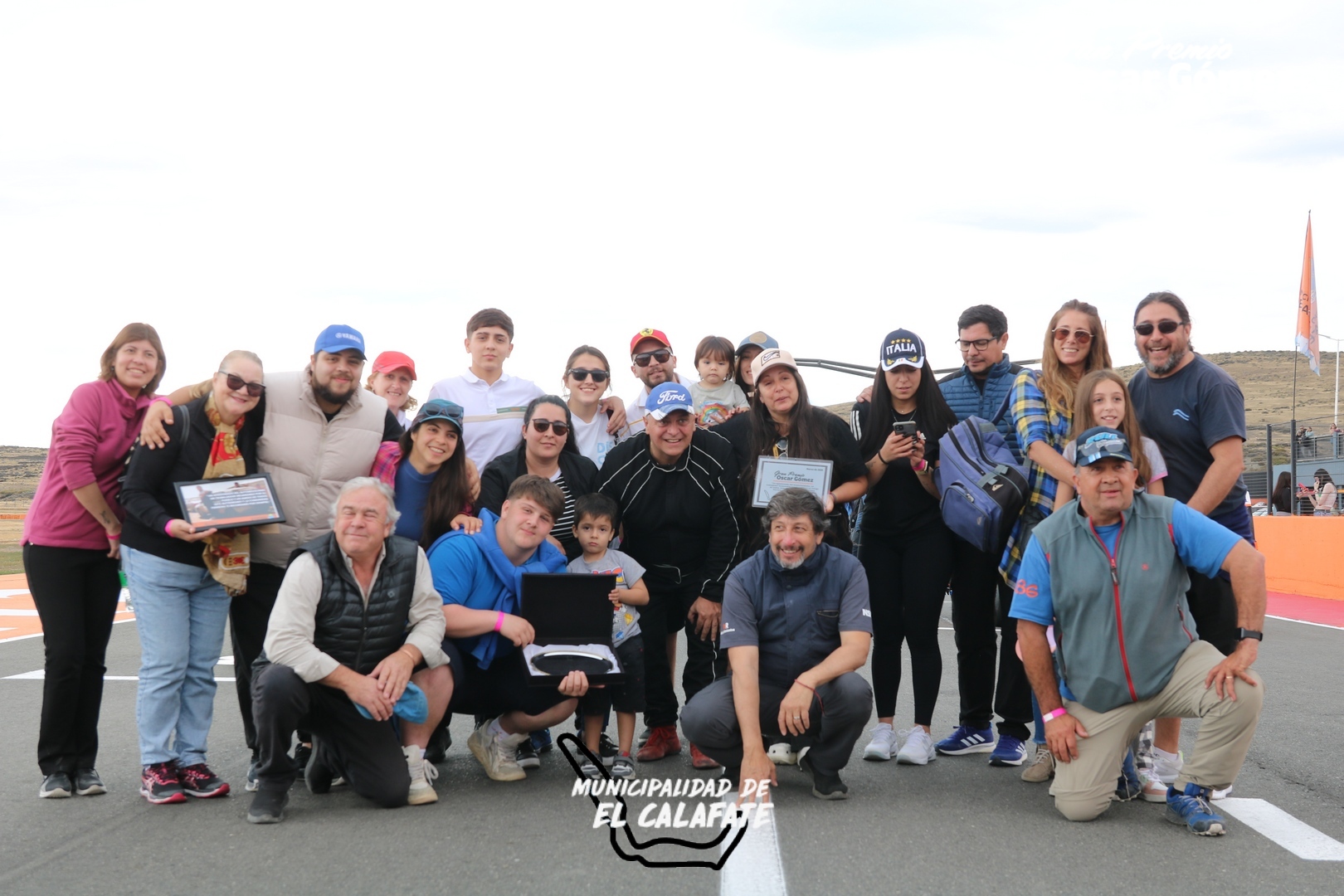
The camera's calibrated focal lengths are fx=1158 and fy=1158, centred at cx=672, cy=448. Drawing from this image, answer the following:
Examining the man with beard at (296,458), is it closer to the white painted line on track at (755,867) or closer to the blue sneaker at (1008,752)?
the white painted line on track at (755,867)

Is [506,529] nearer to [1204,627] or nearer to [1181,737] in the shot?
[1204,627]

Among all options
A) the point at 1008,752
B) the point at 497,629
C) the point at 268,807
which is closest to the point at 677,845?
the point at 497,629

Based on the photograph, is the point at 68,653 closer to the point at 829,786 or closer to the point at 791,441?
the point at 829,786

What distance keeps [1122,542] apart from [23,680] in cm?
896

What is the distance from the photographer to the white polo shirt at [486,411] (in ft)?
23.9

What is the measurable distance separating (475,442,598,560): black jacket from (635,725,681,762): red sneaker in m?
1.09

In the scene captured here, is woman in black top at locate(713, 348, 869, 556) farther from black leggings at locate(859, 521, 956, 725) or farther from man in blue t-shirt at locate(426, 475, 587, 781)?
man in blue t-shirt at locate(426, 475, 587, 781)

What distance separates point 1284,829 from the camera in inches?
185

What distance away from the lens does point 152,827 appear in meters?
4.86

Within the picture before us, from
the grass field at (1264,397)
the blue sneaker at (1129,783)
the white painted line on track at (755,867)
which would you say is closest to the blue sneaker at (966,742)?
the blue sneaker at (1129,783)

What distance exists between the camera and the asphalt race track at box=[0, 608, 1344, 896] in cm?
406

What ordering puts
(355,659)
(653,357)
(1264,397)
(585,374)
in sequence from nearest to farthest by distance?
(355,659) → (585,374) → (653,357) → (1264,397)

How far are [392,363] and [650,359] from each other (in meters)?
1.69

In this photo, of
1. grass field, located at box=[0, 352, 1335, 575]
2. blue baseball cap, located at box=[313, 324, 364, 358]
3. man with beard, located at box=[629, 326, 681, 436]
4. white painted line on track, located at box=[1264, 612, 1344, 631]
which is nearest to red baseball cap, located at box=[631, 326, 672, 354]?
man with beard, located at box=[629, 326, 681, 436]
